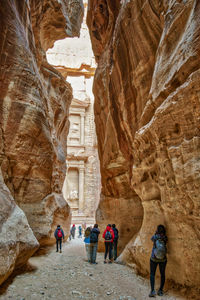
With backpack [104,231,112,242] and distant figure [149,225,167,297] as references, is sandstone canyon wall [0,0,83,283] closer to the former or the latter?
backpack [104,231,112,242]

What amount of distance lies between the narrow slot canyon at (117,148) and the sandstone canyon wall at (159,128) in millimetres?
27

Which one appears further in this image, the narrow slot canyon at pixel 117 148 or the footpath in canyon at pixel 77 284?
the footpath in canyon at pixel 77 284

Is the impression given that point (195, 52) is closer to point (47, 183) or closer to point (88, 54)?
point (47, 183)

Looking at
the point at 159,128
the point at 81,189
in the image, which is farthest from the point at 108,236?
the point at 81,189

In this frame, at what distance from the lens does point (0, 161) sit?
7.12m

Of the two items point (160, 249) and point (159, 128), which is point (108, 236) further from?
point (159, 128)

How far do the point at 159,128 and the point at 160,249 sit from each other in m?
2.37

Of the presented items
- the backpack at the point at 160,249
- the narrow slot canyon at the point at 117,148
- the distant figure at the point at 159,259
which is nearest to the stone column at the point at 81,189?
the narrow slot canyon at the point at 117,148

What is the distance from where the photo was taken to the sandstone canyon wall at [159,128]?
4.12 metres

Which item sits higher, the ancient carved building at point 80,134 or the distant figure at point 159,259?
the ancient carved building at point 80,134

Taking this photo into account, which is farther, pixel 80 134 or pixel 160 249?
pixel 80 134

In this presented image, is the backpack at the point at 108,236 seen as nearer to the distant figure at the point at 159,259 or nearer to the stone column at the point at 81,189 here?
the distant figure at the point at 159,259

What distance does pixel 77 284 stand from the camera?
5352 millimetres

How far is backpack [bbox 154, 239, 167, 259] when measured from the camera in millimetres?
4395
